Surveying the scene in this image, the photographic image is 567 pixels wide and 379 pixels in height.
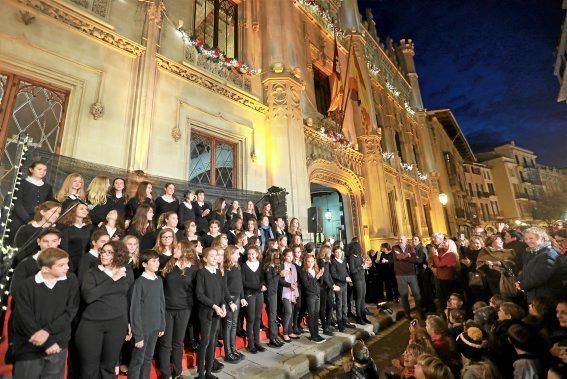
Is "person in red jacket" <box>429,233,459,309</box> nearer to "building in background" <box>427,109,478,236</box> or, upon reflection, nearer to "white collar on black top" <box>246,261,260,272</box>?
"white collar on black top" <box>246,261,260,272</box>

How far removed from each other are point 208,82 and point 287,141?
288 centimetres

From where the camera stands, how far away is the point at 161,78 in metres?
7.08

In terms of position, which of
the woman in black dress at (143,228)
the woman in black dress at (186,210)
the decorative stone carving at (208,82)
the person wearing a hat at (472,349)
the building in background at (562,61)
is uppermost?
the building in background at (562,61)

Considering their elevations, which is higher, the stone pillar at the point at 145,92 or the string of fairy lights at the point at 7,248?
the stone pillar at the point at 145,92

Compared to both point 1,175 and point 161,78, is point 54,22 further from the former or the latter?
point 1,175

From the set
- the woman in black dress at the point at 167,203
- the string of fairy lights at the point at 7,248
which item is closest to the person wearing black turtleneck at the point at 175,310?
the string of fairy lights at the point at 7,248

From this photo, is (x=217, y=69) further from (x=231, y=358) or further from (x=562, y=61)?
(x=562, y=61)

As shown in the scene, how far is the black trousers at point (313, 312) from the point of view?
4871 millimetres

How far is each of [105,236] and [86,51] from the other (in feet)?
16.3

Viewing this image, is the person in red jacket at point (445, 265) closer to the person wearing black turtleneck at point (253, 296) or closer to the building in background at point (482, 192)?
the person wearing black turtleneck at point (253, 296)

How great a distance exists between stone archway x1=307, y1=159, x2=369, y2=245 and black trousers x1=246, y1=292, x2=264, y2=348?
7.00m

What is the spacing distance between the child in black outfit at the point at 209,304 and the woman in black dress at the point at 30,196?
2.25m

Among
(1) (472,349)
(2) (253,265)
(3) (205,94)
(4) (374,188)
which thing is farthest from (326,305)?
(4) (374,188)

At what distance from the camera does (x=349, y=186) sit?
12.6 metres
